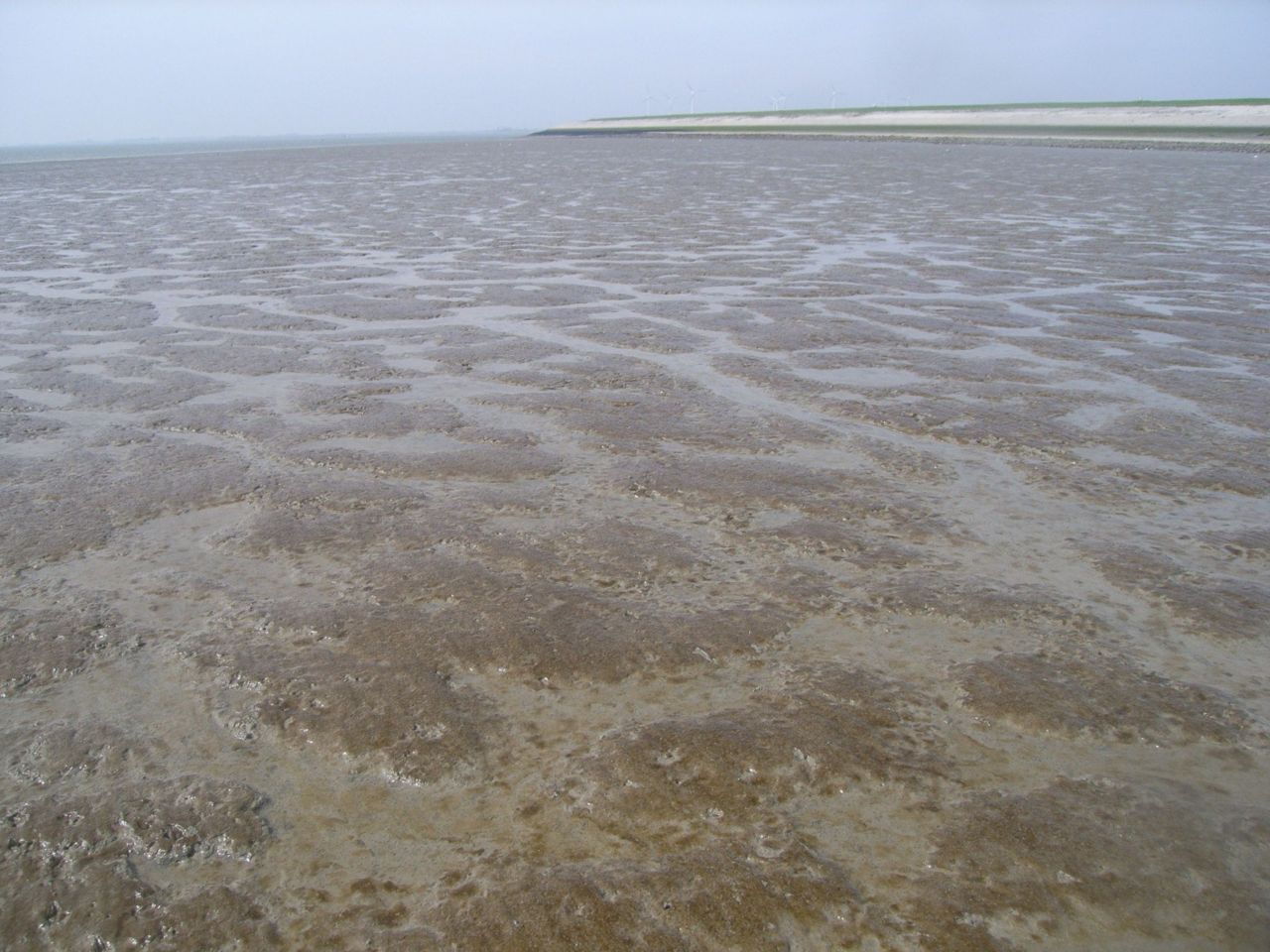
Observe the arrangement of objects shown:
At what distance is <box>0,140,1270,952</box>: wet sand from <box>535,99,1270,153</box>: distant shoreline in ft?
152

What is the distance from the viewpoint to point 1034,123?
7100cm

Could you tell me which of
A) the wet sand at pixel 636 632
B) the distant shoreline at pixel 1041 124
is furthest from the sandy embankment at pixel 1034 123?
the wet sand at pixel 636 632

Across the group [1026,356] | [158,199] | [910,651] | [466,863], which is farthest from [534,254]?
[158,199]

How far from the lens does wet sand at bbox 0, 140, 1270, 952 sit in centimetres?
269

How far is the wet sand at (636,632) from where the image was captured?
2.69 meters

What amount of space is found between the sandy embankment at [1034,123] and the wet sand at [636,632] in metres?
50.3

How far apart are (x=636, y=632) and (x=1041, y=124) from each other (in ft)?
248

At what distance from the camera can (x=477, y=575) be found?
176 inches

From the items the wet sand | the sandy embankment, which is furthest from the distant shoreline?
the wet sand

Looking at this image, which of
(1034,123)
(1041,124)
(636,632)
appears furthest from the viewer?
(1034,123)

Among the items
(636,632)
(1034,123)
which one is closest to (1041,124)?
(1034,123)

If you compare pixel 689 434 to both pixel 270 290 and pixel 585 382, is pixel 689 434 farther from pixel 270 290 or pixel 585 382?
pixel 270 290

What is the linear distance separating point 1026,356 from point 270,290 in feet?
27.0

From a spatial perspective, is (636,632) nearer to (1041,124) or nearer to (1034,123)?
(1041,124)
